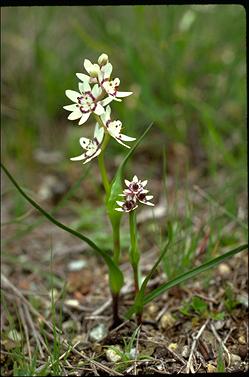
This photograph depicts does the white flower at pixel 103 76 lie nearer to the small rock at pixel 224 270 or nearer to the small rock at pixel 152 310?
the small rock at pixel 152 310

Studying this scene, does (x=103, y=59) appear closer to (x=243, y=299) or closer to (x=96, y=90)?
(x=96, y=90)

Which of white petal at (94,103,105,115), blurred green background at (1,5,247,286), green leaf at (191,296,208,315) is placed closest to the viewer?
white petal at (94,103,105,115)

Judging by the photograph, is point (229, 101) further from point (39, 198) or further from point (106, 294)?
point (106, 294)

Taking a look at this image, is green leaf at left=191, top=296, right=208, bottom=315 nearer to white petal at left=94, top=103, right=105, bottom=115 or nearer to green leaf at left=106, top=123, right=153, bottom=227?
green leaf at left=106, top=123, right=153, bottom=227

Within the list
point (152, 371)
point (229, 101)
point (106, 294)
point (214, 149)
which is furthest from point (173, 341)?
point (229, 101)

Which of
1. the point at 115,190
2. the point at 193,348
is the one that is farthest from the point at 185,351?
the point at 115,190

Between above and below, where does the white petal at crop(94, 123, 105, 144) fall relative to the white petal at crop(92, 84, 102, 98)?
below

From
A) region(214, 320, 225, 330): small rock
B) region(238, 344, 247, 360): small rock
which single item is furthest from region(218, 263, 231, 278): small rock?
region(238, 344, 247, 360): small rock
